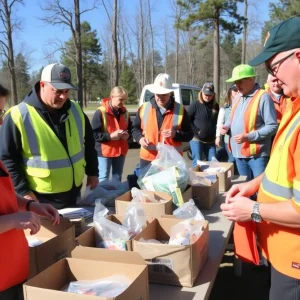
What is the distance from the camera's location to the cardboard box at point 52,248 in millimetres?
1609

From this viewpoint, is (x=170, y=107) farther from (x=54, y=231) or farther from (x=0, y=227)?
(x=0, y=227)

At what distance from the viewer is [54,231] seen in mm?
1868

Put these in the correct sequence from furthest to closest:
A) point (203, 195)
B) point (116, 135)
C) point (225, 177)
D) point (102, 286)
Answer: point (116, 135) < point (225, 177) < point (203, 195) < point (102, 286)

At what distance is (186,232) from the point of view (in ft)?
5.72

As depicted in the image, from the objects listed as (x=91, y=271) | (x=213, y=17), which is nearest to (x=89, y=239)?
(x=91, y=271)

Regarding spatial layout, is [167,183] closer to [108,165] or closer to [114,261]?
[114,261]

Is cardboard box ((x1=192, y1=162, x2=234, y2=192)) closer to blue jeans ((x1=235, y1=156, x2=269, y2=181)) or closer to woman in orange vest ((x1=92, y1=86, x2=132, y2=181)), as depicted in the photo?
blue jeans ((x1=235, y1=156, x2=269, y2=181))

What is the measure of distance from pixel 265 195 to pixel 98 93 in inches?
1901

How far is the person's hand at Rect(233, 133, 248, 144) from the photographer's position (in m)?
3.40

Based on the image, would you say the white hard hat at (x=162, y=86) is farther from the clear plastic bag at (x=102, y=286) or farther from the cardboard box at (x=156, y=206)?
the clear plastic bag at (x=102, y=286)

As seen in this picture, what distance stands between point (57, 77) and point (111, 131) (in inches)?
74.1

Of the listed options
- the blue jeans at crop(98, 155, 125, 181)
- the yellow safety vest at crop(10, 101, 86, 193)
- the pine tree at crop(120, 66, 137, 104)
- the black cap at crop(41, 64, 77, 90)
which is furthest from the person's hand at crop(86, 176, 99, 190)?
the pine tree at crop(120, 66, 137, 104)

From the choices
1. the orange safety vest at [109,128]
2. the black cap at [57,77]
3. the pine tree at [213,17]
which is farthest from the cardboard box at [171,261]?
the pine tree at [213,17]

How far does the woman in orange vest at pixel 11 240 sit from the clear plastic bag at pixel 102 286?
8.7 inches
